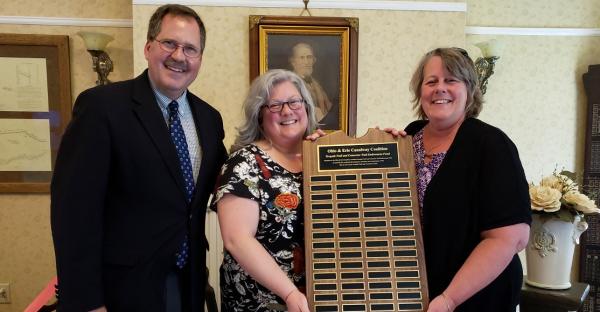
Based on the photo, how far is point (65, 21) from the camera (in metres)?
2.86

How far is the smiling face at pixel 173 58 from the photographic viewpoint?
4.21 feet

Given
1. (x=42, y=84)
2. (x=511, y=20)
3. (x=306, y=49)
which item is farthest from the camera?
(x=511, y=20)

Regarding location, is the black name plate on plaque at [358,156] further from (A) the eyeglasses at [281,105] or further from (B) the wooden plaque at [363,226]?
(A) the eyeglasses at [281,105]

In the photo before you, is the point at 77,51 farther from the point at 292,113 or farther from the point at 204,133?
the point at 292,113

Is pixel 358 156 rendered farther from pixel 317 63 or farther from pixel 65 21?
pixel 65 21

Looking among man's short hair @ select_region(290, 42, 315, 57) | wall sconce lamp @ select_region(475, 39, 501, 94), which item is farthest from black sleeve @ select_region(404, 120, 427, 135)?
wall sconce lamp @ select_region(475, 39, 501, 94)

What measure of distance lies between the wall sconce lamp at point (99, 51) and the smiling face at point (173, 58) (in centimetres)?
163

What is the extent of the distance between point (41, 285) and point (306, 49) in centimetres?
258

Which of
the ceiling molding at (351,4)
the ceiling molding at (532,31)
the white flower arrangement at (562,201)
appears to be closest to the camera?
the white flower arrangement at (562,201)

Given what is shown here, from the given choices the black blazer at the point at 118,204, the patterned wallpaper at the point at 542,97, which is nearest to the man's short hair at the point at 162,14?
the black blazer at the point at 118,204

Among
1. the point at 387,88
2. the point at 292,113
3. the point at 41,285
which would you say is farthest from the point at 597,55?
the point at 41,285

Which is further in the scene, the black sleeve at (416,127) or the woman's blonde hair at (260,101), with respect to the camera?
the black sleeve at (416,127)

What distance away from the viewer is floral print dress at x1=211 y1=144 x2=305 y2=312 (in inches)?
49.6

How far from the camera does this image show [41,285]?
9.89 feet
